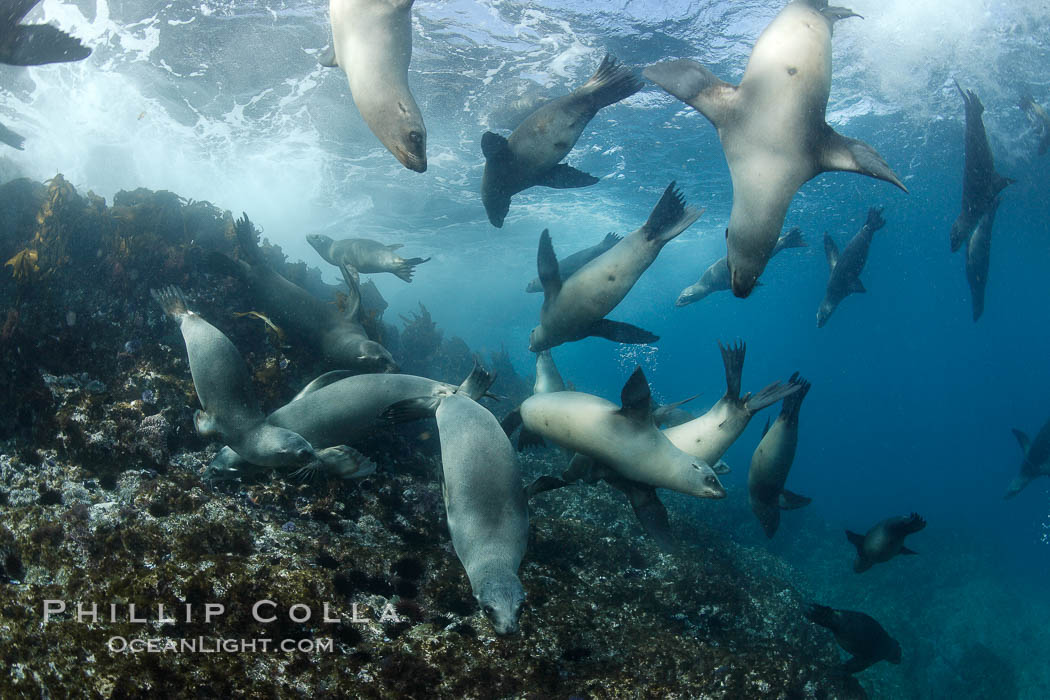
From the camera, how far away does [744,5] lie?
10547mm

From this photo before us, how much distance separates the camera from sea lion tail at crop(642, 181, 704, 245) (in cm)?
454

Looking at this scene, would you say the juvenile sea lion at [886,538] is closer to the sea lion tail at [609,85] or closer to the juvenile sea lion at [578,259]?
the juvenile sea lion at [578,259]

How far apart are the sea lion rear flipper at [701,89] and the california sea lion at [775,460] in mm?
3009

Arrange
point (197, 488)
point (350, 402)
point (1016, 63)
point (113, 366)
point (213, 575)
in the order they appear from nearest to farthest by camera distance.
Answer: point (213, 575) < point (197, 488) < point (350, 402) < point (113, 366) < point (1016, 63)

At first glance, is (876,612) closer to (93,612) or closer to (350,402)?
(350,402)

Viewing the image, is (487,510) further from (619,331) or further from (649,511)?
(619,331)

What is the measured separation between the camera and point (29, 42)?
4.64m

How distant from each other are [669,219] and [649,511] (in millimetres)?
2808

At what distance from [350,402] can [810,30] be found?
4358mm

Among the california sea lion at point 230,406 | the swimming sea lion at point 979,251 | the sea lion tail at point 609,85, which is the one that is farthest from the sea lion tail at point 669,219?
the swimming sea lion at point 979,251

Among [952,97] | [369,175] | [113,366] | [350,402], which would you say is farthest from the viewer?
[369,175]

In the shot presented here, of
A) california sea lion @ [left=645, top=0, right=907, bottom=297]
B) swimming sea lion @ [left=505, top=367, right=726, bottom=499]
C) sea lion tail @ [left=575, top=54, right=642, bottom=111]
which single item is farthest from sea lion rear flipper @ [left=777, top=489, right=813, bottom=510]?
sea lion tail @ [left=575, top=54, right=642, bottom=111]

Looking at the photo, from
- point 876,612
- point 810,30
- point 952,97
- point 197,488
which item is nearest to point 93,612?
point 197,488

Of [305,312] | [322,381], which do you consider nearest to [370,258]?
[305,312]
